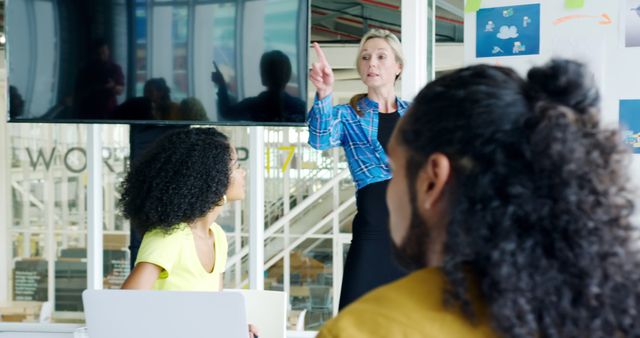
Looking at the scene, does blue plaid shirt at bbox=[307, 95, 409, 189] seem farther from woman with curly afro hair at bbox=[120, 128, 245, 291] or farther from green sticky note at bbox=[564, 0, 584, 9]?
green sticky note at bbox=[564, 0, 584, 9]

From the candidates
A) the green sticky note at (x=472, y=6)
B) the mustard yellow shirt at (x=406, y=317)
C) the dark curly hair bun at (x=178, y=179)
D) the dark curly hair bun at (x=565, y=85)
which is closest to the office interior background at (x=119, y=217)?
the green sticky note at (x=472, y=6)

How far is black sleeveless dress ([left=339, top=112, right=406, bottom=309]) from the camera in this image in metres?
3.09

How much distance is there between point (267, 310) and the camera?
2.41 meters

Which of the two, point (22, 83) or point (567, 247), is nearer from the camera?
point (567, 247)

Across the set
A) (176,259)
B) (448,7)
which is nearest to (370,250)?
(176,259)

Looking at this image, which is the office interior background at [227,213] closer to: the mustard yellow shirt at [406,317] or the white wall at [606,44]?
the white wall at [606,44]

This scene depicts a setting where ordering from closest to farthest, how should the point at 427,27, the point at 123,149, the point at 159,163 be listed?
the point at 159,163 → the point at 427,27 → the point at 123,149

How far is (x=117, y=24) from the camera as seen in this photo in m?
3.56

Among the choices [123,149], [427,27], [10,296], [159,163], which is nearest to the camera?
[159,163]

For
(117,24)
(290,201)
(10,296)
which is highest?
(117,24)

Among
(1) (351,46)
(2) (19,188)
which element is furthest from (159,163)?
(1) (351,46)

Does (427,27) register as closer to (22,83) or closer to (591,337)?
(22,83)

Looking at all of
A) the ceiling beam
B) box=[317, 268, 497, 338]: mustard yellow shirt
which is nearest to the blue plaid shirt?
the ceiling beam

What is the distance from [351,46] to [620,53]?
3.27 meters
